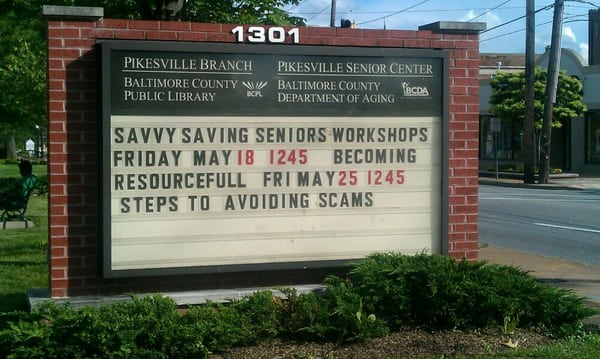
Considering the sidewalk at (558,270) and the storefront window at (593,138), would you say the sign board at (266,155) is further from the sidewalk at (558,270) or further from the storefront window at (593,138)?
the storefront window at (593,138)

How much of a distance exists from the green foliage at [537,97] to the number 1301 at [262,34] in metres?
33.2

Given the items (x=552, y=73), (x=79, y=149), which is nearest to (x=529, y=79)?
(x=552, y=73)

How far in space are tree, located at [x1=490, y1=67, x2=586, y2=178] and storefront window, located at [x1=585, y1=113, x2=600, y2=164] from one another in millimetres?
1601

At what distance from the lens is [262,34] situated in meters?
6.74

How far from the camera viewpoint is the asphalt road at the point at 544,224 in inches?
556

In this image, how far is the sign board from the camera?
6422 millimetres

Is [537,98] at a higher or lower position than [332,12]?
lower

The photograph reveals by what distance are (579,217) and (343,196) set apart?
14.3 meters

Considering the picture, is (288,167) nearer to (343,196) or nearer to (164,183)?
(343,196)

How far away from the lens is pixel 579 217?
64.7 feet

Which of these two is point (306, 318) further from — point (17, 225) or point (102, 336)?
point (17, 225)

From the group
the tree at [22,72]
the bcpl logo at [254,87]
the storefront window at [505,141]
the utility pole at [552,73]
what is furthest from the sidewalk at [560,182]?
the bcpl logo at [254,87]

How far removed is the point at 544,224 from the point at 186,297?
13224 millimetres

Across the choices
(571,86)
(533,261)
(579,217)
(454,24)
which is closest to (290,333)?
(454,24)
